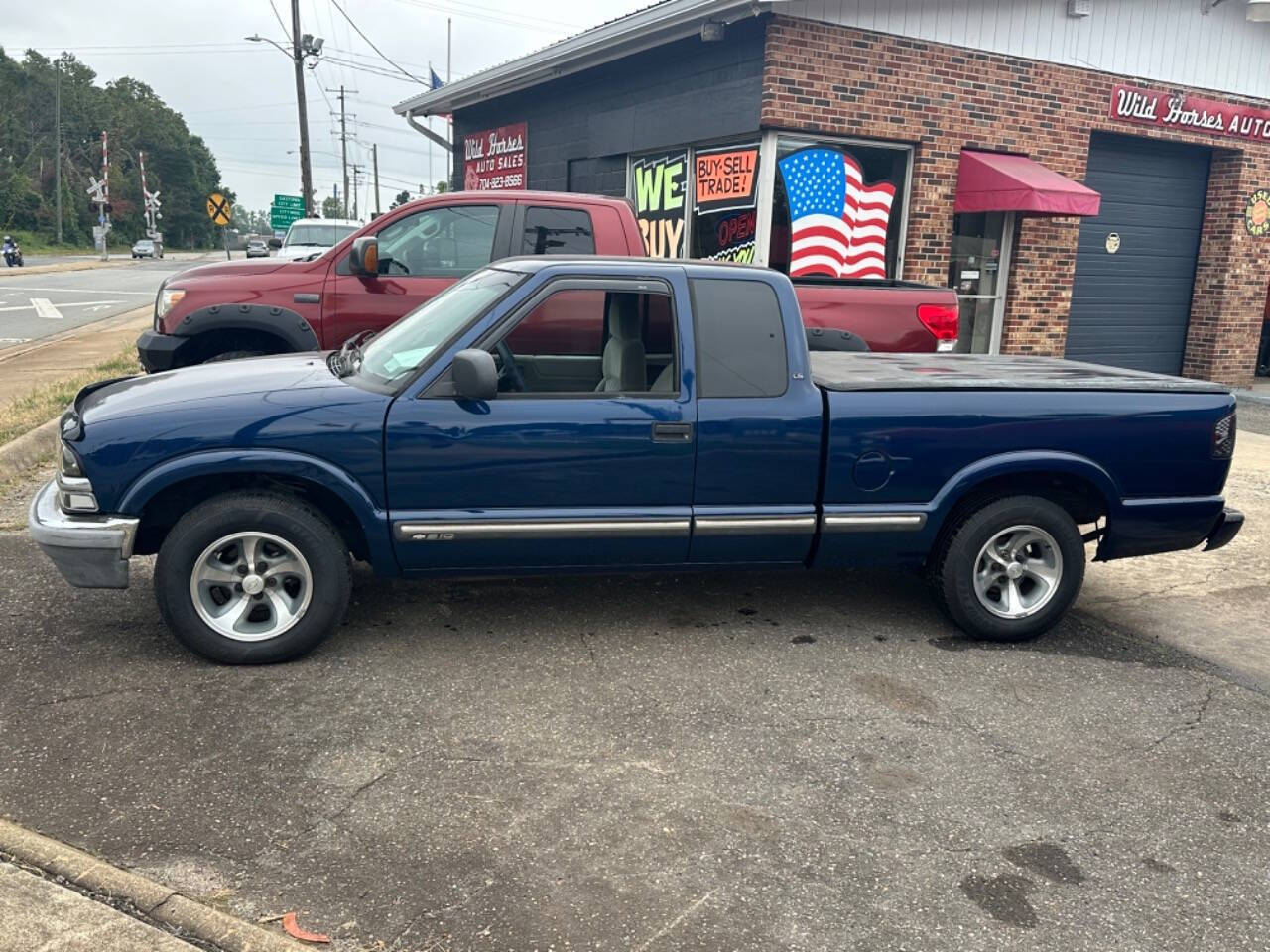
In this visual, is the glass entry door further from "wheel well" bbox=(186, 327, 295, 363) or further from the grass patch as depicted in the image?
the grass patch

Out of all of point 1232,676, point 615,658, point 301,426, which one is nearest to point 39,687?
point 301,426

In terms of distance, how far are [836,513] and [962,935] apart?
7.13 feet

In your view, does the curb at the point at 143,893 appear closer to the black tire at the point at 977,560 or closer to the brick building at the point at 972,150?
the black tire at the point at 977,560

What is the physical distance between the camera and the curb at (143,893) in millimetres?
2738

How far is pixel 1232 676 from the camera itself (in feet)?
15.8

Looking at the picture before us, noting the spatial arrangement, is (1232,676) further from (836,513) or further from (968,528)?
(836,513)

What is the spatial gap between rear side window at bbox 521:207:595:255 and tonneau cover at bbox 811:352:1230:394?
2445 mm

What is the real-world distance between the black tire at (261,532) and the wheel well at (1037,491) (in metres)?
2.78

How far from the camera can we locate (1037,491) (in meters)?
5.11

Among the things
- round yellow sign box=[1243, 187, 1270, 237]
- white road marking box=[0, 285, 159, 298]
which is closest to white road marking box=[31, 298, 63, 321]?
white road marking box=[0, 285, 159, 298]

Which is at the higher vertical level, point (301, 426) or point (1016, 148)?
point (1016, 148)

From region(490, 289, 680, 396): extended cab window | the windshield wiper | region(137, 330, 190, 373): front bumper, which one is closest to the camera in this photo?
region(490, 289, 680, 396): extended cab window

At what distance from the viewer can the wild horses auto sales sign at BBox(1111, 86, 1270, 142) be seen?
1310 centimetres

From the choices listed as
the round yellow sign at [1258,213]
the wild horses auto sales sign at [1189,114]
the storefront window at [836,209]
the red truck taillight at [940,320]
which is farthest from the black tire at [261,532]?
the round yellow sign at [1258,213]
